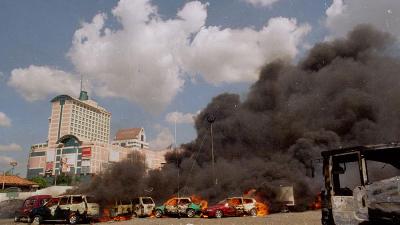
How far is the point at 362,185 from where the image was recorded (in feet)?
24.7

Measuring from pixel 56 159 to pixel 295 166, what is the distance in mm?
107067

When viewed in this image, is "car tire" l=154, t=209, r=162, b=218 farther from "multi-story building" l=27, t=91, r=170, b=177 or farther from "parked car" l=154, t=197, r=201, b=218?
"multi-story building" l=27, t=91, r=170, b=177

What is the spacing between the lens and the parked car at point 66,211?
68.0 feet

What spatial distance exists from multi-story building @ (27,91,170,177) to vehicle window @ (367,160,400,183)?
79798 millimetres

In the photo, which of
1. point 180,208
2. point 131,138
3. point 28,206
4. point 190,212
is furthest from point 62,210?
point 131,138

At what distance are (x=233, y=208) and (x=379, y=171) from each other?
1682 cm

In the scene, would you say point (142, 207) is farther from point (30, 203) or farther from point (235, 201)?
point (30, 203)

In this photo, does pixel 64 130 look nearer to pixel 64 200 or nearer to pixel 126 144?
pixel 126 144

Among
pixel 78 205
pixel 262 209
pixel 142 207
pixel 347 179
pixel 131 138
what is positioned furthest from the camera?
pixel 131 138

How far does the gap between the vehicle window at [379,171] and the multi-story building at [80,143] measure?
79798 millimetres

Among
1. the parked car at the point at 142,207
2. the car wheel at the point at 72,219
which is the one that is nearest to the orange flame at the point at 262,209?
the parked car at the point at 142,207

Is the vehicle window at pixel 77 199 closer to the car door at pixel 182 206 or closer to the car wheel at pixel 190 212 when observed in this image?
the car door at pixel 182 206

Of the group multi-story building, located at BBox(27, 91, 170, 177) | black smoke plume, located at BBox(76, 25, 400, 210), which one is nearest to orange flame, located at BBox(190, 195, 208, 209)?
black smoke plume, located at BBox(76, 25, 400, 210)

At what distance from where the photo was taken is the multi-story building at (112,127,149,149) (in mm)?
186500
